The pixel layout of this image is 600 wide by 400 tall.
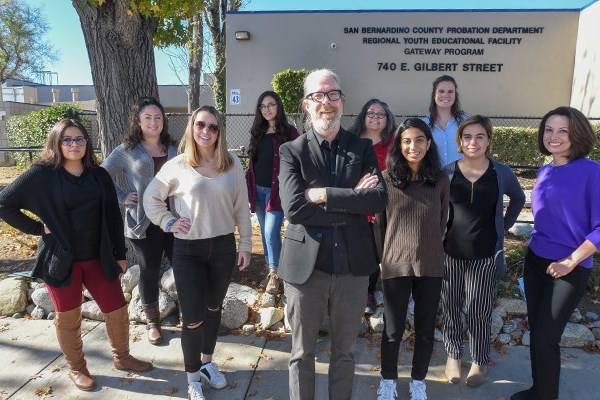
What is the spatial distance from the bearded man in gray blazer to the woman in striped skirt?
0.81 metres

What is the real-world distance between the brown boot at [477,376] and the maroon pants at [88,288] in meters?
2.52

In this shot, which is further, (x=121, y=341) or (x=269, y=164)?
(x=269, y=164)

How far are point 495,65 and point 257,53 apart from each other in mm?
6402

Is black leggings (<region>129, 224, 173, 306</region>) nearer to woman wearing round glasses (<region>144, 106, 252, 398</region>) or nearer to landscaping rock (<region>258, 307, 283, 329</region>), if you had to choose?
woman wearing round glasses (<region>144, 106, 252, 398</region>)

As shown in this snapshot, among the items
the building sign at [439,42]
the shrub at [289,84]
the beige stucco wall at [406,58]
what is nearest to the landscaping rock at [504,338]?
the shrub at [289,84]

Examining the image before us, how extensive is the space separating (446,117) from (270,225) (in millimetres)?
1785

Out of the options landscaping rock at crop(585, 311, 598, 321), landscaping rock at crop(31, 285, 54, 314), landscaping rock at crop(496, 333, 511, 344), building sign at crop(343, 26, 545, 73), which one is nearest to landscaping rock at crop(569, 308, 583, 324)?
landscaping rock at crop(585, 311, 598, 321)

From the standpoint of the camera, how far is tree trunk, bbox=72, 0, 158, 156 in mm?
4352

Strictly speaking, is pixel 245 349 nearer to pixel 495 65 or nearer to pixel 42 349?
pixel 42 349

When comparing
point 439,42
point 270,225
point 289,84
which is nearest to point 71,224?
point 270,225

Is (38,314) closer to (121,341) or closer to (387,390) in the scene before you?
(121,341)

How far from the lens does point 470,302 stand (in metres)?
3.12

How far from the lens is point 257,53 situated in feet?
42.5

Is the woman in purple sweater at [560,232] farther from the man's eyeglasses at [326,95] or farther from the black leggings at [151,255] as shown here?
the black leggings at [151,255]
